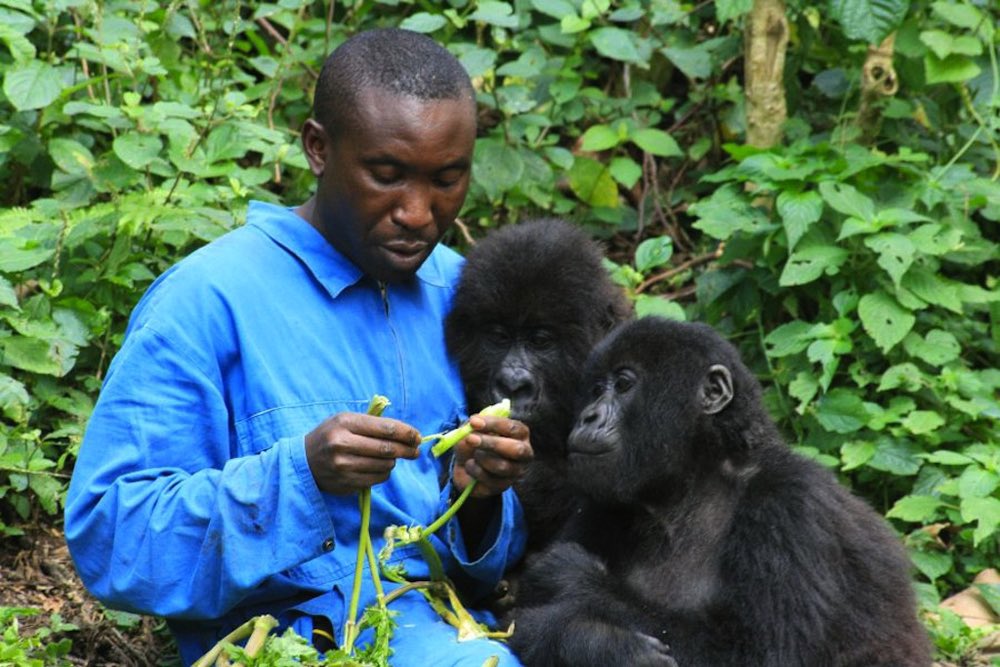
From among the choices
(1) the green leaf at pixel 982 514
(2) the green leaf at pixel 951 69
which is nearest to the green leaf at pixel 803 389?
(1) the green leaf at pixel 982 514

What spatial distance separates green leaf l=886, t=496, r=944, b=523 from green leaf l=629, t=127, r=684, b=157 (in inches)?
82.3

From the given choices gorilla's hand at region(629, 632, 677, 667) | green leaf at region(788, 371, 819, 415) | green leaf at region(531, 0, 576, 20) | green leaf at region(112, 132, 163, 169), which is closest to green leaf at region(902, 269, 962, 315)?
green leaf at region(788, 371, 819, 415)

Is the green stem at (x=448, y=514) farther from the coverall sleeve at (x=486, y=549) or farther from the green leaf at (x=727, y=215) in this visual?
the green leaf at (x=727, y=215)

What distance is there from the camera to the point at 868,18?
5852mm

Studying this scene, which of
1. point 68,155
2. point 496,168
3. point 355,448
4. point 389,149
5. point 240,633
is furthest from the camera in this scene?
point 496,168

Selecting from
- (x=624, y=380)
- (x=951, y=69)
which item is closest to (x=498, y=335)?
(x=624, y=380)

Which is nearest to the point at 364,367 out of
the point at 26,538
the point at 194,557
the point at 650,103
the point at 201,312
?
the point at 201,312

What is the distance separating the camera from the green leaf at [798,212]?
5.84 m

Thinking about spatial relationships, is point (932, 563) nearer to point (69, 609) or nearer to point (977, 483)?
point (977, 483)

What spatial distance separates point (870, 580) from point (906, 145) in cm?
349

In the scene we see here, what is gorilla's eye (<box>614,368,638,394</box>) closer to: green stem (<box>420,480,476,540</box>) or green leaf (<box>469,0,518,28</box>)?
green stem (<box>420,480,476,540</box>)

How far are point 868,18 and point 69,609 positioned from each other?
384 cm

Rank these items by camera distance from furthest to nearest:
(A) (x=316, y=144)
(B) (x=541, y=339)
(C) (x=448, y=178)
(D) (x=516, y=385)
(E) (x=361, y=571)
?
(B) (x=541, y=339) < (D) (x=516, y=385) < (A) (x=316, y=144) < (C) (x=448, y=178) < (E) (x=361, y=571)

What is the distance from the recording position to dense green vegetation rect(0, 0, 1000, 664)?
5.50m
